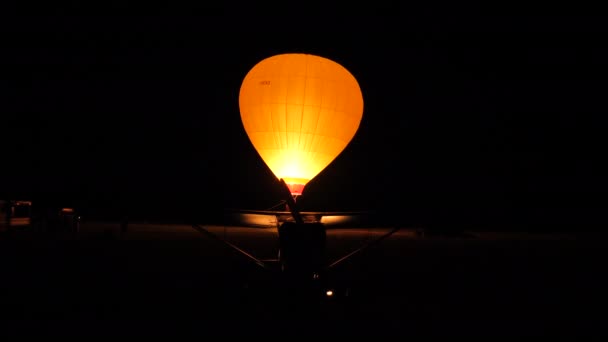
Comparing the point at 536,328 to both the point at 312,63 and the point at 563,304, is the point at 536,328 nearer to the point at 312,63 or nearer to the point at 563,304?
the point at 563,304

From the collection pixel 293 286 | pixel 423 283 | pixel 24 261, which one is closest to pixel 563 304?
pixel 423 283

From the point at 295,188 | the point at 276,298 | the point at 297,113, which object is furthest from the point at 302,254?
the point at 297,113

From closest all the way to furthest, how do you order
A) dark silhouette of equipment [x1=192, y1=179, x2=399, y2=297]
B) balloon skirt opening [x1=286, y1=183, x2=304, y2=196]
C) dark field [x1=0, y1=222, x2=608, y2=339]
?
1. dark field [x1=0, y1=222, x2=608, y2=339]
2. dark silhouette of equipment [x1=192, y1=179, x2=399, y2=297]
3. balloon skirt opening [x1=286, y1=183, x2=304, y2=196]

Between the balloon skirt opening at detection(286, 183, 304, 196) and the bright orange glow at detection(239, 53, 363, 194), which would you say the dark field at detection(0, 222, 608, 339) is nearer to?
the balloon skirt opening at detection(286, 183, 304, 196)

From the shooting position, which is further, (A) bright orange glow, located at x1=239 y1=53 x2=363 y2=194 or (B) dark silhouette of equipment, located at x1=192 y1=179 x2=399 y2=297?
(A) bright orange glow, located at x1=239 y1=53 x2=363 y2=194

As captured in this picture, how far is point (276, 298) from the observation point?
9172mm

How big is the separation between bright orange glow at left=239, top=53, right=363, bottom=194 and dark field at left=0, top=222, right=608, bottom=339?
11.1 ft

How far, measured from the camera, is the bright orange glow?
13805mm

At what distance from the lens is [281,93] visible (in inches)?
550

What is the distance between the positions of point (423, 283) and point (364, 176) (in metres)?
46.6

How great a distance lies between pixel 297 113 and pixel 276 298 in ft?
20.5

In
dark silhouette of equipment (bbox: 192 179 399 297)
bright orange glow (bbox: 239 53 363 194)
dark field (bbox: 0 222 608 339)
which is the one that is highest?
bright orange glow (bbox: 239 53 363 194)

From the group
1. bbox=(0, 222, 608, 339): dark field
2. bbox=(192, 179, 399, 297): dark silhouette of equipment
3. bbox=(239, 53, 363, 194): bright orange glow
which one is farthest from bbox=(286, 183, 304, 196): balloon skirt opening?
bbox=(192, 179, 399, 297): dark silhouette of equipment

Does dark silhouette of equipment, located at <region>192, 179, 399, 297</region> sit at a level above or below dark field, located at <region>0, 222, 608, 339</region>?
above
